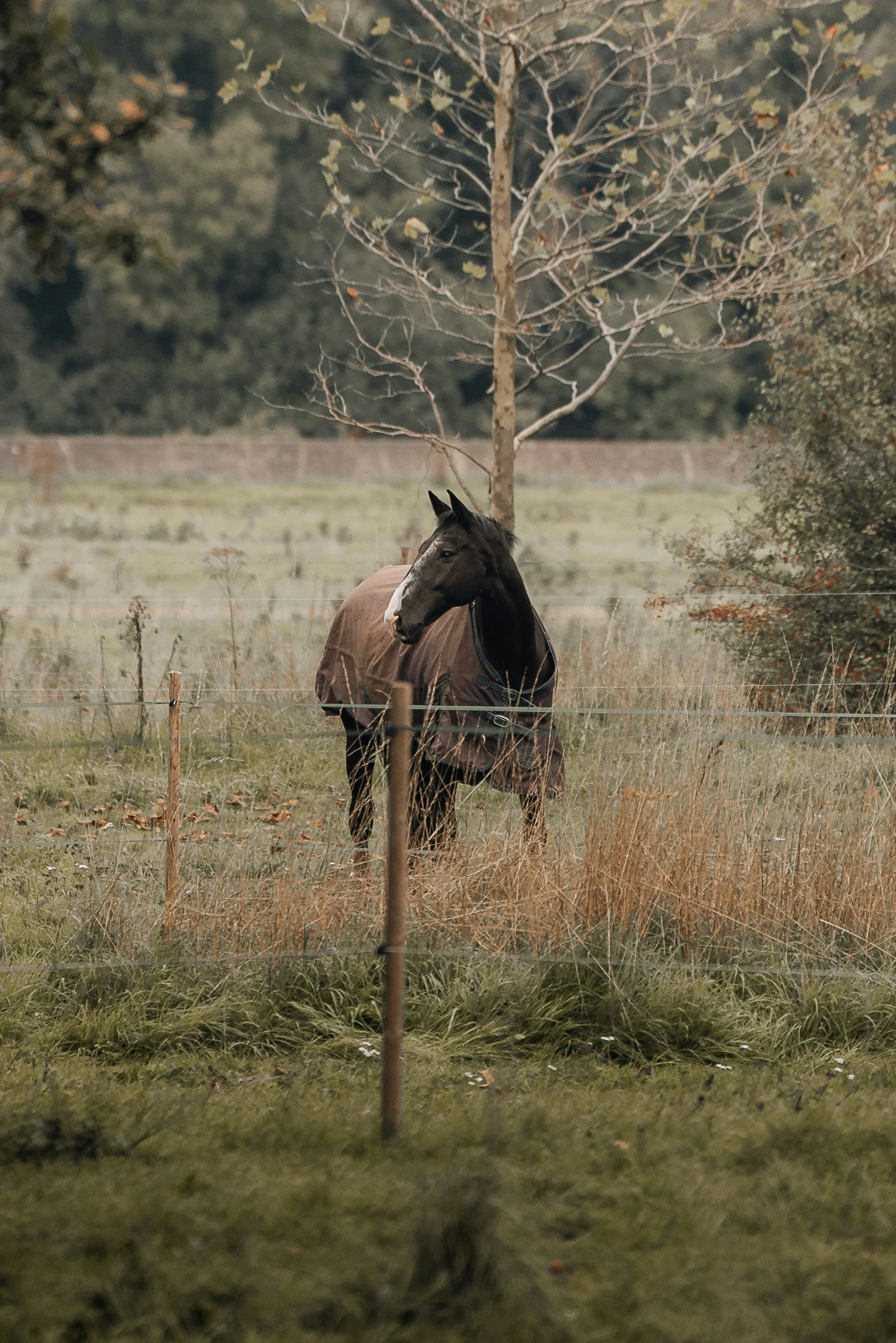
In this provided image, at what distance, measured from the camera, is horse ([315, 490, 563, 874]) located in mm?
6453

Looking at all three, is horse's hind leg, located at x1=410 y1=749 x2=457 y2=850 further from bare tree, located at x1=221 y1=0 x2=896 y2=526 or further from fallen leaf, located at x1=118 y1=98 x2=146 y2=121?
fallen leaf, located at x1=118 y1=98 x2=146 y2=121

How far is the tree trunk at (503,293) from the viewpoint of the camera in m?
9.68

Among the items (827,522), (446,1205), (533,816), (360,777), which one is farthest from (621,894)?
(827,522)

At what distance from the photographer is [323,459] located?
36781mm

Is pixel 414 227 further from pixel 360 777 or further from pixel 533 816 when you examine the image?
pixel 533 816

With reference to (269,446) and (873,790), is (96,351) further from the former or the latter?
(873,790)

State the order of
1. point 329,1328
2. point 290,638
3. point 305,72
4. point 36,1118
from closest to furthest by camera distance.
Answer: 1. point 329,1328
2. point 36,1118
3. point 290,638
4. point 305,72

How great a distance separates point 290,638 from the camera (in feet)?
39.8

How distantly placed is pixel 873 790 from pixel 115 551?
1870 cm

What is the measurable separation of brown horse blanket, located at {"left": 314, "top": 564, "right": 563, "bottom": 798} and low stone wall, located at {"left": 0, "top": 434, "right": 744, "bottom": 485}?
2685 cm

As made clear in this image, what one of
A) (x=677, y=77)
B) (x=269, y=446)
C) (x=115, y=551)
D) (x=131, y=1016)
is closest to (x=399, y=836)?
(x=131, y=1016)

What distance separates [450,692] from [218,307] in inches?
1578

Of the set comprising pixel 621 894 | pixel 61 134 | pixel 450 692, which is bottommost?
pixel 621 894

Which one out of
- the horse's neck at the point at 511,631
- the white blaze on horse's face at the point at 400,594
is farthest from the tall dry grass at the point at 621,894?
the white blaze on horse's face at the point at 400,594
